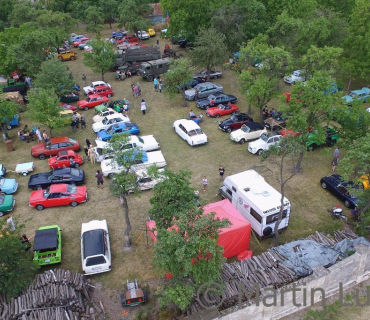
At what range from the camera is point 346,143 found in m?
21.6

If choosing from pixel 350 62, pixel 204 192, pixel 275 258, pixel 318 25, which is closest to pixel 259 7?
pixel 318 25

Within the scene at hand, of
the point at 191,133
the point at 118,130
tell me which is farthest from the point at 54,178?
the point at 191,133

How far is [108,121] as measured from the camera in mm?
28156

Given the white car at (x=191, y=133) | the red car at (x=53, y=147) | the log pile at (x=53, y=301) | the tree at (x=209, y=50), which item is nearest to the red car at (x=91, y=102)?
the red car at (x=53, y=147)

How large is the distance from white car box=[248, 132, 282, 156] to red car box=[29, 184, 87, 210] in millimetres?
11851

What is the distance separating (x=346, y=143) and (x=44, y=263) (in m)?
18.0

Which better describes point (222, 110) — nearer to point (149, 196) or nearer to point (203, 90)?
point (203, 90)

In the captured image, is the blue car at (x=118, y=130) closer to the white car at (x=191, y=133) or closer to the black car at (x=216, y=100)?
the white car at (x=191, y=133)

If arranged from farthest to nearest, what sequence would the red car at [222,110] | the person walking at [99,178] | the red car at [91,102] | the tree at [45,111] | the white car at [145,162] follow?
the red car at [91,102]
the red car at [222,110]
the tree at [45,111]
the white car at [145,162]
the person walking at [99,178]

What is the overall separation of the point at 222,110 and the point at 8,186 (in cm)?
1748

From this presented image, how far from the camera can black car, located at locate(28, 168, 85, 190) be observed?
21.9m

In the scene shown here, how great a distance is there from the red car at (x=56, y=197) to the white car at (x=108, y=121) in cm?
807

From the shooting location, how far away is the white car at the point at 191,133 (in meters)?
26.4

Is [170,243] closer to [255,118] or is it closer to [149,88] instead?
[255,118]
